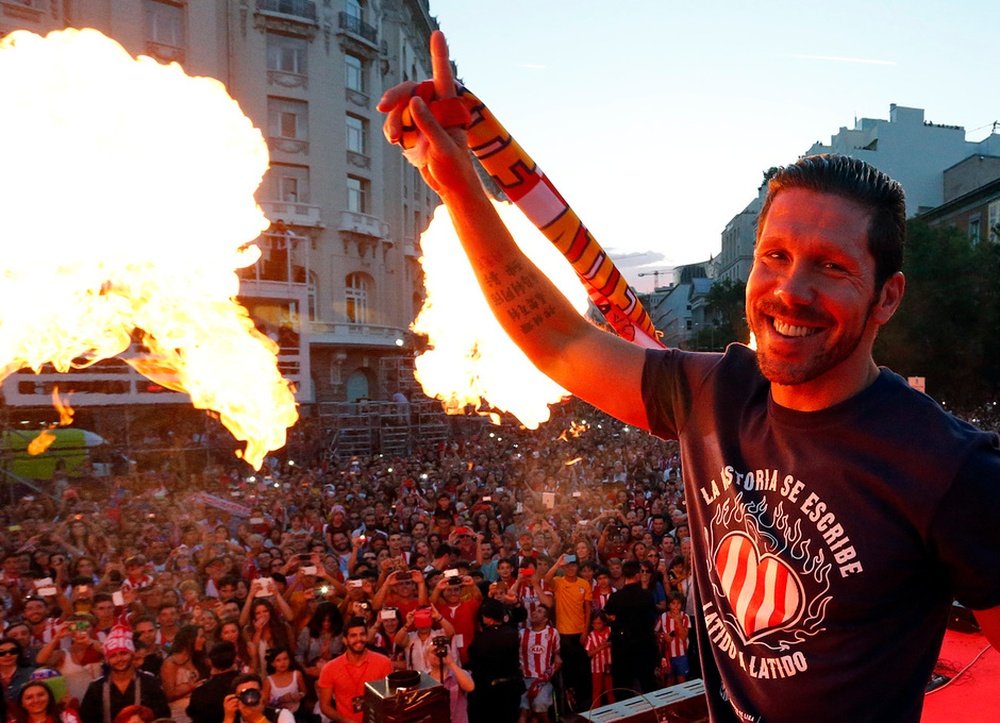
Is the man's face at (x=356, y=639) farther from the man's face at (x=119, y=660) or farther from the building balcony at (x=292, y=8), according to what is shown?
the building balcony at (x=292, y=8)

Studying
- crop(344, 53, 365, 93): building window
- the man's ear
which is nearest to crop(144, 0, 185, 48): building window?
crop(344, 53, 365, 93): building window

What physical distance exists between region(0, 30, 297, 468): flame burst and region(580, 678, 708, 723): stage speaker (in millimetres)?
4471

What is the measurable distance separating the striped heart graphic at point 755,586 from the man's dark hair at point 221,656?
219 inches

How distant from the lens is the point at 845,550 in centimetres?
126

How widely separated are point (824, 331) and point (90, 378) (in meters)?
21.6

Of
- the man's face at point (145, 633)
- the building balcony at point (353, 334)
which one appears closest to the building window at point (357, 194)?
the building balcony at point (353, 334)

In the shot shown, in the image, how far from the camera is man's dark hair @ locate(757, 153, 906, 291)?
4.48ft

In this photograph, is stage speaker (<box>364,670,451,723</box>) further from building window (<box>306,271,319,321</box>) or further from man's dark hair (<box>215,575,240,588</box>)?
building window (<box>306,271,319,321</box>)

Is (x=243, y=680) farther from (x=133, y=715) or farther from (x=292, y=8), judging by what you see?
(x=292, y=8)

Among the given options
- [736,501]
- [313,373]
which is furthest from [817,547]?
[313,373]

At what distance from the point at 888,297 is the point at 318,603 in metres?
7.10

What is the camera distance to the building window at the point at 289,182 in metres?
32.3

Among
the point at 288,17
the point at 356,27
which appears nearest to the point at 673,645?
the point at 288,17

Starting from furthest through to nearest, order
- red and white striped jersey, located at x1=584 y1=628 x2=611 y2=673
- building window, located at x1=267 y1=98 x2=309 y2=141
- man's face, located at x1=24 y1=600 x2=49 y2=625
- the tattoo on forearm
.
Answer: building window, located at x1=267 y1=98 x2=309 y2=141 < red and white striped jersey, located at x1=584 y1=628 x2=611 y2=673 < man's face, located at x1=24 y1=600 x2=49 y2=625 < the tattoo on forearm
